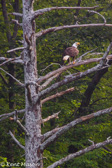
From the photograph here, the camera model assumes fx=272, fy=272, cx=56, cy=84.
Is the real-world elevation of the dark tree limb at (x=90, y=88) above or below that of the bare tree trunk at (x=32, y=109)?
below

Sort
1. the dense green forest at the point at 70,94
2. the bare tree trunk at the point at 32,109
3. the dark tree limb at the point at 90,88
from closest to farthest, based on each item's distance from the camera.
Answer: the bare tree trunk at the point at 32,109 → the dense green forest at the point at 70,94 → the dark tree limb at the point at 90,88

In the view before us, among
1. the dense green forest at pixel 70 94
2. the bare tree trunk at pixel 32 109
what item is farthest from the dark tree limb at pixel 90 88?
the bare tree trunk at pixel 32 109

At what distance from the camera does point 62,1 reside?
39.6ft

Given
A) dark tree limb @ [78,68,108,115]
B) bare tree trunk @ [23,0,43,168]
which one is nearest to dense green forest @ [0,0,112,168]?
dark tree limb @ [78,68,108,115]

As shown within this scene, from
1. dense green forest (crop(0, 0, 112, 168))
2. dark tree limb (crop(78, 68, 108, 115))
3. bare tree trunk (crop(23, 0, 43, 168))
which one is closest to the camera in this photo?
bare tree trunk (crop(23, 0, 43, 168))

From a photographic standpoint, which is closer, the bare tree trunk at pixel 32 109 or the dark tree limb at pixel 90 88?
the bare tree trunk at pixel 32 109

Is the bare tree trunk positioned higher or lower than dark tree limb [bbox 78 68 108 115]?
higher

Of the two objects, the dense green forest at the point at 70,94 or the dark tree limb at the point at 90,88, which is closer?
the dense green forest at the point at 70,94

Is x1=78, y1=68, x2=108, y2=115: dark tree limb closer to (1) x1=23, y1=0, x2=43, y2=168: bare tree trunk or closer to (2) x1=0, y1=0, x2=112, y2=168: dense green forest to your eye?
(2) x1=0, y1=0, x2=112, y2=168: dense green forest

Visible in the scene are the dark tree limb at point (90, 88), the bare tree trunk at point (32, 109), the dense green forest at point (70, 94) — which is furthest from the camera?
the dark tree limb at point (90, 88)

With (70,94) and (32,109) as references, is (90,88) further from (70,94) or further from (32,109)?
(32,109)

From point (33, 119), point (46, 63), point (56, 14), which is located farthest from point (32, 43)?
point (46, 63)

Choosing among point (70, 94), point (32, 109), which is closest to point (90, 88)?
point (70, 94)

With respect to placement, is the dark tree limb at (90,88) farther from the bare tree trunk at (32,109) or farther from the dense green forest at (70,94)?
the bare tree trunk at (32,109)
